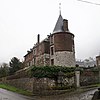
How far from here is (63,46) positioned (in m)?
42.6

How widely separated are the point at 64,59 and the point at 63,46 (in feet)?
9.41

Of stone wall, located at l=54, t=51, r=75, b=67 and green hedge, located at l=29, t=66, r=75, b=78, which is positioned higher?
stone wall, located at l=54, t=51, r=75, b=67

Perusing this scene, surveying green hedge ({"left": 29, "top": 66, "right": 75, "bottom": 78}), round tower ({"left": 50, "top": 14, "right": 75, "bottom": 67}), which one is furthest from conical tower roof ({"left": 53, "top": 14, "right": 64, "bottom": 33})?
green hedge ({"left": 29, "top": 66, "right": 75, "bottom": 78})

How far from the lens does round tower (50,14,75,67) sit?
42562 mm

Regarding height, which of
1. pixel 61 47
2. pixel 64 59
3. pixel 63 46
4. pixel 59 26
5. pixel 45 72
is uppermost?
pixel 59 26

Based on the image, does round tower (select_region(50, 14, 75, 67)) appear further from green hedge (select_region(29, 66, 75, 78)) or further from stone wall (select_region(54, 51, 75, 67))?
green hedge (select_region(29, 66, 75, 78))

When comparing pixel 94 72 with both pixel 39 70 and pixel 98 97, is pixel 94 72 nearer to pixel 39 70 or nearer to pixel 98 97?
pixel 39 70

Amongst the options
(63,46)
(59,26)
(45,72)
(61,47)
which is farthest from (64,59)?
(45,72)

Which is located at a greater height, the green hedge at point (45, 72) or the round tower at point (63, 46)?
the round tower at point (63, 46)

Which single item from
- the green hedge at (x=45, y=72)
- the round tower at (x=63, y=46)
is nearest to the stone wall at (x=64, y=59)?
the round tower at (x=63, y=46)

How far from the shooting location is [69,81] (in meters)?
26.2

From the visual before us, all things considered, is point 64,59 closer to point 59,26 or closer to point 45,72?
point 59,26

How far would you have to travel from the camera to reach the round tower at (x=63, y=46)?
1676 inches

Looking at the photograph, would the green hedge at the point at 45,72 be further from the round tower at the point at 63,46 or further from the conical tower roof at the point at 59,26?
the conical tower roof at the point at 59,26
